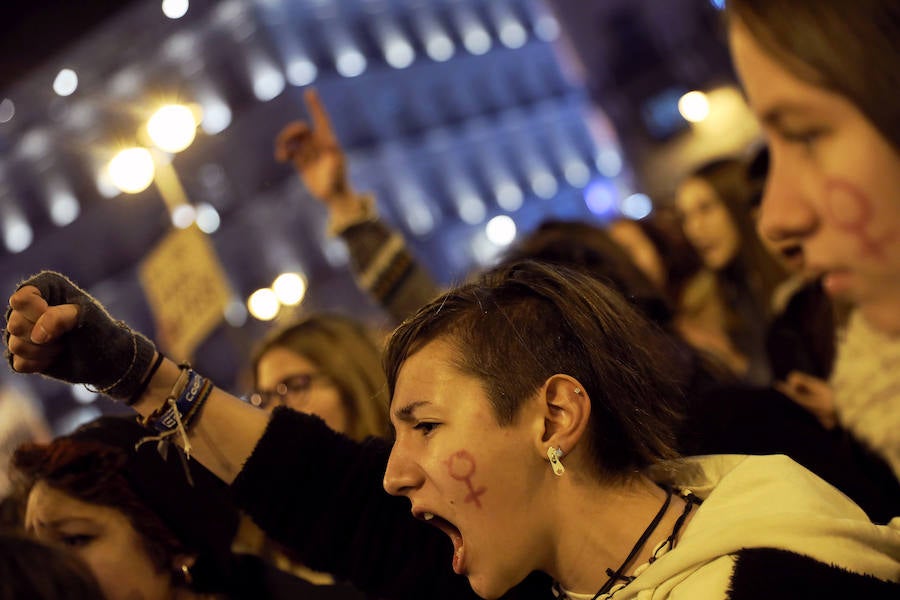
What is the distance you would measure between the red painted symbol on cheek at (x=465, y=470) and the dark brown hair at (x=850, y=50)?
114 cm

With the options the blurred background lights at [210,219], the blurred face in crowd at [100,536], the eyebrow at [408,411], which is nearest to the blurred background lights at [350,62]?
the blurred background lights at [210,219]

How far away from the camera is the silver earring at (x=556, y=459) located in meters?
2.02

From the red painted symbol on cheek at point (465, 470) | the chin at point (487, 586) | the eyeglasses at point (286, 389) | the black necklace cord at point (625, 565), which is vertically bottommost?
the black necklace cord at point (625, 565)

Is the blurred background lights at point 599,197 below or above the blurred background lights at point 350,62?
below

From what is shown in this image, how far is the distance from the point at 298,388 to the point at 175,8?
29.7 meters

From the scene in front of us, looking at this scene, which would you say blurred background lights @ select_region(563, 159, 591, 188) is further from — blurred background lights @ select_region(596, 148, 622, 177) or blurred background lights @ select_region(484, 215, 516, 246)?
blurred background lights @ select_region(484, 215, 516, 246)

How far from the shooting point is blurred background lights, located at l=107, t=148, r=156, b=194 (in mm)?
7992

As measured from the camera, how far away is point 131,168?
8.02m

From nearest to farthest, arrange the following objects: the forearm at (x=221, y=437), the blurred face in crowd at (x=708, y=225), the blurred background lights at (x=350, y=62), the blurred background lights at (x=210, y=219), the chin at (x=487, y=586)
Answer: the chin at (x=487, y=586) < the forearm at (x=221, y=437) < the blurred face in crowd at (x=708, y=225) < the blurred background lights at (x=350, y=62) < the blurred background lights at (x=210, y=219)

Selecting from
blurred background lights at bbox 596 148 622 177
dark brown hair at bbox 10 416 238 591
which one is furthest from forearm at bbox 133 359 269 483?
blurred background lights at bbox 596 148 622 177

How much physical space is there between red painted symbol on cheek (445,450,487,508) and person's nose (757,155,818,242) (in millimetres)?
969

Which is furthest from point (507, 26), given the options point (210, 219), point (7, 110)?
point (7, 110)

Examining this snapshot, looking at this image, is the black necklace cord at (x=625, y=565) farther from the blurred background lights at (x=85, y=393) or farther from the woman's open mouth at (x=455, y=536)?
the blurred background lights at (x=85, y=393)

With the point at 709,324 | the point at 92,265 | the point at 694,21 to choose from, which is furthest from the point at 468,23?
the point at 709,324
